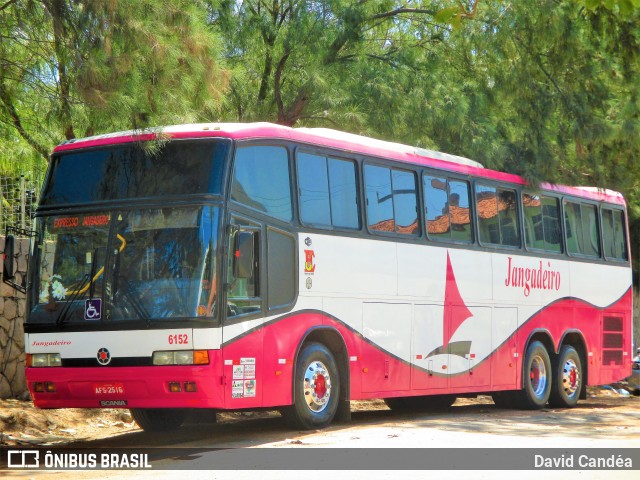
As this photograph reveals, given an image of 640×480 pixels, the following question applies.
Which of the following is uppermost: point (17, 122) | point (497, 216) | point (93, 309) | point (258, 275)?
point (17, 122)

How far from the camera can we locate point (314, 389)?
13242mm

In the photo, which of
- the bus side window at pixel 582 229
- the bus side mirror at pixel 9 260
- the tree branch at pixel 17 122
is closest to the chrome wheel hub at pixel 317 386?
the bus side mirror at pixel 9 260

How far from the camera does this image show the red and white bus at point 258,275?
11836mm

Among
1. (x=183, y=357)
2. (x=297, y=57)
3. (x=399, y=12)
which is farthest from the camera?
(x=399, y=12)

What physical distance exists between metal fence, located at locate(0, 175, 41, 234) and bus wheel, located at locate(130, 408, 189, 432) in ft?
12.1

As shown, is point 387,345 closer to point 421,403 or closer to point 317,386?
point 317,386

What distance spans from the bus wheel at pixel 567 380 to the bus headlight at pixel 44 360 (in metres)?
9.48

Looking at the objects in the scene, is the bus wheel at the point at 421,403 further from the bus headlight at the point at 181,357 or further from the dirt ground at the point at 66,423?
the bus headlight at the point at 181,357

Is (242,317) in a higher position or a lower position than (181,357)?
higher

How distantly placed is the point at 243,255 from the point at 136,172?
1498mm

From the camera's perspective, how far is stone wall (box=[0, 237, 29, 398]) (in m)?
15.6

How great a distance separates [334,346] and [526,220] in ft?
18.0

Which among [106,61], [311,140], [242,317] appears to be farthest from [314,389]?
[106,61]

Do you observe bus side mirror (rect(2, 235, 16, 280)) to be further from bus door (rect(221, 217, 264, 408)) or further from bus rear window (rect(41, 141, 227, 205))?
bus door (rect(221, 217, 264, 408))
